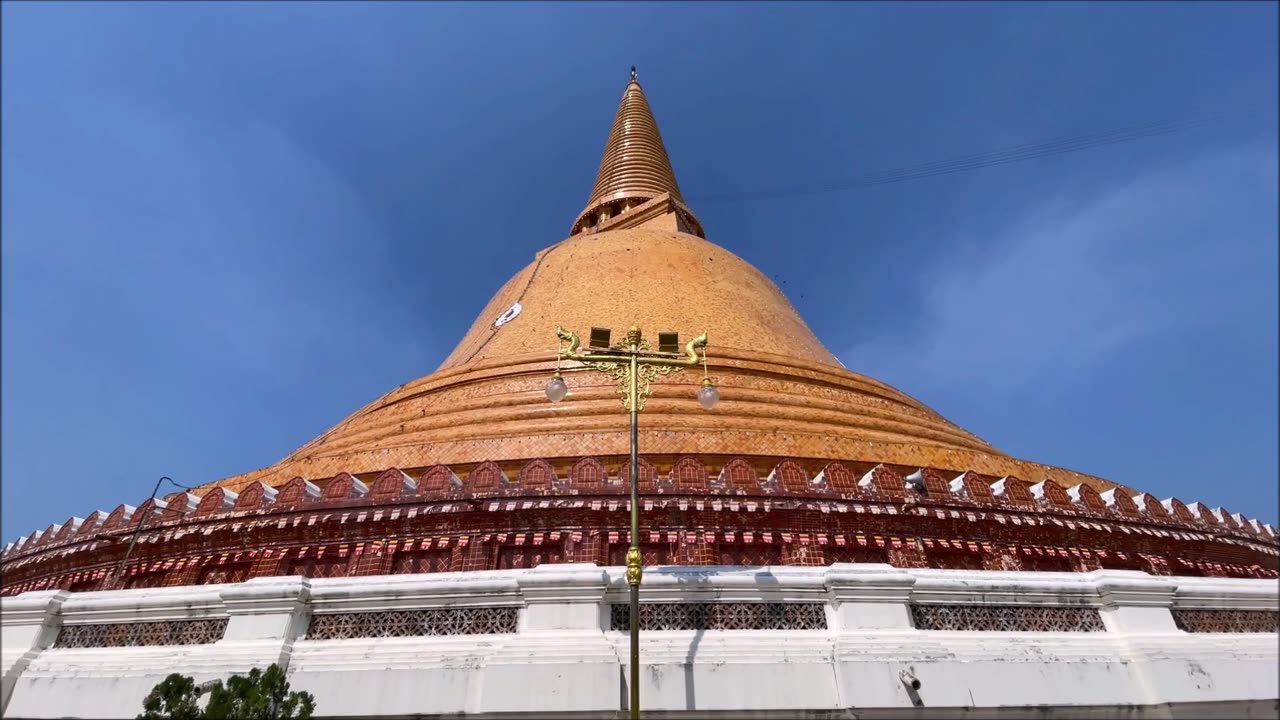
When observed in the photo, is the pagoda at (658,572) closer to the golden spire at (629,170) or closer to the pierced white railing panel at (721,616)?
the pierced white railing panel at (721,616)

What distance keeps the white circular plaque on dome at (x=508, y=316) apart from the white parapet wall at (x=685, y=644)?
35.4ft

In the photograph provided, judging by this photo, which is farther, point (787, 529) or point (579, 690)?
point (787, 529)

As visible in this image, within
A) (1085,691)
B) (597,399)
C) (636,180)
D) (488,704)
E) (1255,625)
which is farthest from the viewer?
(636,180)

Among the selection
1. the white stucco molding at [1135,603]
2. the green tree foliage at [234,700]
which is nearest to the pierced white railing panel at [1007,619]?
the white stucco molding at [1135,603]

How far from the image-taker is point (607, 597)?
641cm

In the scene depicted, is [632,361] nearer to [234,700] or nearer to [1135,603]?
[234,700]

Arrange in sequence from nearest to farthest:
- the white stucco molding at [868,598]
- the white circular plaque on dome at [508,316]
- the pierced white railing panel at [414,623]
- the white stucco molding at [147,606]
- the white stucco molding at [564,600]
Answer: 1. the white stucco molding at [564,600]
2. the white stucco molding at [868,598]
3. the pierced white railing panel at [414,623]
4. the white stucco molding at [147,606]
5. the white circular plaque on dome at [508,316]

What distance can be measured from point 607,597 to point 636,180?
76.8 feet

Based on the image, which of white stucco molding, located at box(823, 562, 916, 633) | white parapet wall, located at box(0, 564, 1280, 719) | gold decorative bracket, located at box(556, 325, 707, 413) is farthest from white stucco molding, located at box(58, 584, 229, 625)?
white stucco molding, located at box(823, 562, 916, 633)

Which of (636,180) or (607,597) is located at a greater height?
(636,180)

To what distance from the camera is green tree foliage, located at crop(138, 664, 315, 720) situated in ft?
16.8

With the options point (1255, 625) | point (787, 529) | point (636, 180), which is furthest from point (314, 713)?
point (636, 180)

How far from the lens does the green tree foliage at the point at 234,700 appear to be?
5.13m

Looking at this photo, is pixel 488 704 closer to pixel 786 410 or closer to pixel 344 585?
pixel 344 585
